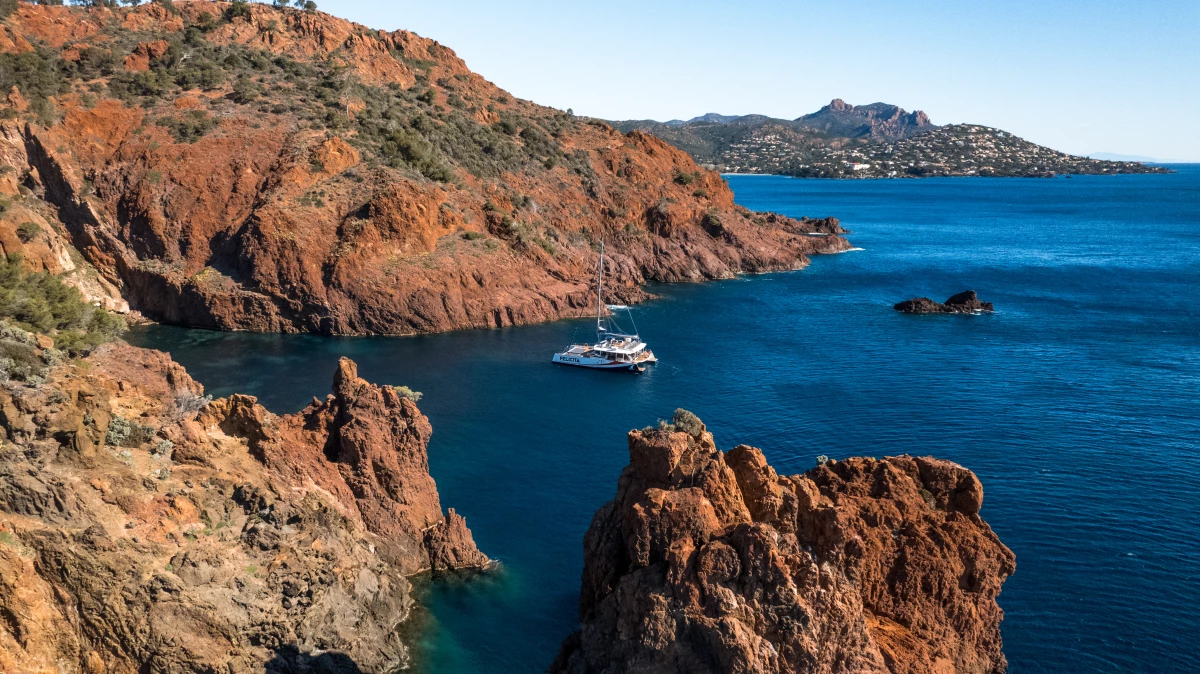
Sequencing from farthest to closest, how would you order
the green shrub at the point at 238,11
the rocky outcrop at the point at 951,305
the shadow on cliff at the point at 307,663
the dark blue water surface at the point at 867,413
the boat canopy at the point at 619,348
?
the green shrub at the point at 238,11 < the rocky outcrop at the point at 951,305 < the boat canopy at the point at 619,348 < the dark blue water surface at the point at 867,413 < the shadow on cliff at the point at 307,663

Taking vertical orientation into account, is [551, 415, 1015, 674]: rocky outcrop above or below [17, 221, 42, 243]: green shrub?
below

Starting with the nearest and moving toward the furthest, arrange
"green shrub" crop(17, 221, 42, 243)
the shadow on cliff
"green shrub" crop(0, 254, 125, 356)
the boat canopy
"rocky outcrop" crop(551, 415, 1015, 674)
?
"rocky outcrop" crop(551, 415, 1015, 674) → the shadow on cliff → "green shrub" crop(0, 254, 125, 356) → "green shrub" crop(17, 221, 42, 243) → the boat canopy

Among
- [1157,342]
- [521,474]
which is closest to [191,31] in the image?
[521,474]

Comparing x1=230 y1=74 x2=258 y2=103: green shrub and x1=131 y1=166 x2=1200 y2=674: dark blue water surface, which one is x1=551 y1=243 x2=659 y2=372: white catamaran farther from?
x1=230 y1=74 x2=258 y2=103: green shrub

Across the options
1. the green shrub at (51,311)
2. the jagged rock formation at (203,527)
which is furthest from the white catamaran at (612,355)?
the green shrub at (51,311)

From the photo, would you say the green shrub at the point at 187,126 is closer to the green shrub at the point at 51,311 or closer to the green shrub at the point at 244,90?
the green shrub at the point at 244,90

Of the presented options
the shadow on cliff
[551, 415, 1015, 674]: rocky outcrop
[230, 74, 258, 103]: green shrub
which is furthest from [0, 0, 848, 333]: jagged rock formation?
[551, 415, 1015, 674]: rocky outcrop

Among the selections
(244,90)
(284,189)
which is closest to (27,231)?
(284,189)
